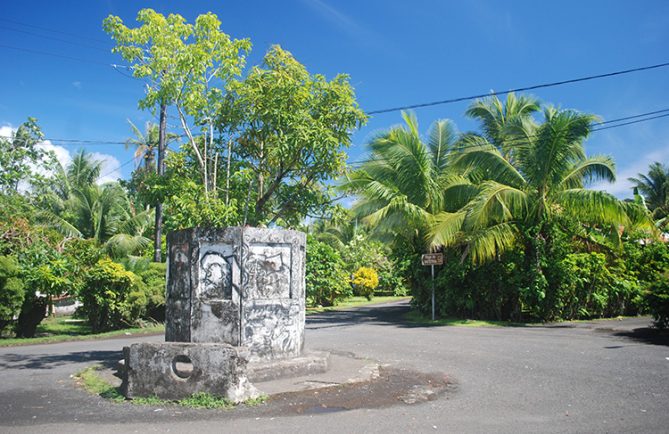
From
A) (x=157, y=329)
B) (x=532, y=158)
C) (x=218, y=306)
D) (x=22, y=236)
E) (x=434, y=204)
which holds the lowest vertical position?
(x=157, y=329)

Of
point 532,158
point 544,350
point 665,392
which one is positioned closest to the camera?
point 665,392

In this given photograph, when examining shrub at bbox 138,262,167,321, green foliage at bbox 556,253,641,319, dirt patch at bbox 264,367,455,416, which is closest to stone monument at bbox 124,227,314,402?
dirt patch at bbox 264,367,455,416

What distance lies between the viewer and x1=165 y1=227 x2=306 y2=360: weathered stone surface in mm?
7715

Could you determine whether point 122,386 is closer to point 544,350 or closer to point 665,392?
point 665,392

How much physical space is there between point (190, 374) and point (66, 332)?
11.3 m

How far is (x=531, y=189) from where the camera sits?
660 inches

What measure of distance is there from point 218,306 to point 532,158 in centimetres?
1224

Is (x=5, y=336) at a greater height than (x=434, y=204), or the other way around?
(x=434, y=204)

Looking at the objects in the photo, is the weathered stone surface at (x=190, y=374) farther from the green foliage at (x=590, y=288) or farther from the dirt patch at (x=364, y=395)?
the green foliage at (x=590, y=288)

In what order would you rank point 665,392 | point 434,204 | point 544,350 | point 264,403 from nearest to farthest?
point 264,403 → point 665,392 → point 544,350 → point 434,204

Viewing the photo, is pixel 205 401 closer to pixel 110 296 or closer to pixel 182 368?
pixel 182 368

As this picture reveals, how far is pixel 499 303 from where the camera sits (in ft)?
57.6

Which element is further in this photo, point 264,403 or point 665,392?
point 665,392

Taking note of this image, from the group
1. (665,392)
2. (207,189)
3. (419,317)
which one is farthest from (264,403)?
(419,317)
